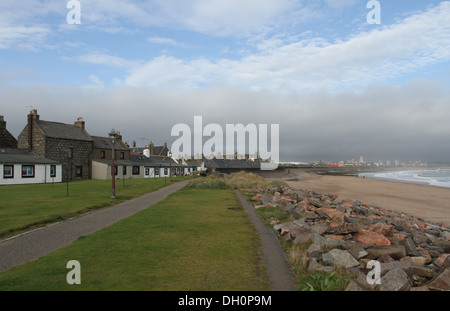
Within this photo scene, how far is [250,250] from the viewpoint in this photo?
987 cm

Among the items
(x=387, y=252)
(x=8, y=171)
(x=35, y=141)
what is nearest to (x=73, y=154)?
(x=35, y=141)

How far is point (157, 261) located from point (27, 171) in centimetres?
4575

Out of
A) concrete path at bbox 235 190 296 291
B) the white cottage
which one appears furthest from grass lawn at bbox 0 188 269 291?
the white cottage

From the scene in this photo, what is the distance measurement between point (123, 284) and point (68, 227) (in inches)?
326

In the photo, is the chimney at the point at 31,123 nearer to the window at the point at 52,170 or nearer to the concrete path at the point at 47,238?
the window at the point at 52,170

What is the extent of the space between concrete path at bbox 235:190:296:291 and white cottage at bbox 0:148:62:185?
42687 millimetres

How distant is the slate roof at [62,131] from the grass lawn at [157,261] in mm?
50409

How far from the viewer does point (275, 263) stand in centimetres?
865

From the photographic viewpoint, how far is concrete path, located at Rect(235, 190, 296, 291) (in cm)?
705

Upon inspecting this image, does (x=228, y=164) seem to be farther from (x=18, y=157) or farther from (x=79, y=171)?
(x=18, y=157)

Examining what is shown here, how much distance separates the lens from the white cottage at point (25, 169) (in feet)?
140

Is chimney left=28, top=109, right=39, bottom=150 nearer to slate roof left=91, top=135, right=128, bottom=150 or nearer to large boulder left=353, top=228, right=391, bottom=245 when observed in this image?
slate roof left=91, top=135, right=128, bottom=150
